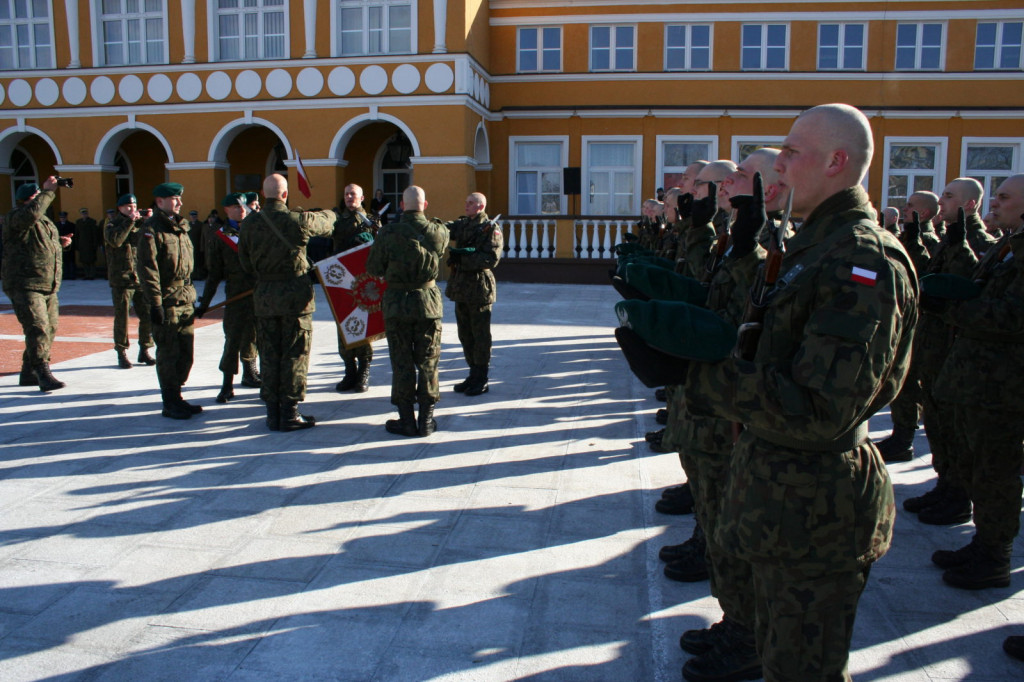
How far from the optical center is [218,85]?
63.3 ft

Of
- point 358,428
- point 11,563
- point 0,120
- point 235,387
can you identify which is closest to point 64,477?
point 11,563

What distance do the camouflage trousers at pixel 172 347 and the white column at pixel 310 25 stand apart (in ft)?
45.4

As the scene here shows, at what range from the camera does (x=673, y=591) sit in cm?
369

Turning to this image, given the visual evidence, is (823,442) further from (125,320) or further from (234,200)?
(125,320)

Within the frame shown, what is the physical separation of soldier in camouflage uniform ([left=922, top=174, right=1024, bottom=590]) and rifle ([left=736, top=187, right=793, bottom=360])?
196cm

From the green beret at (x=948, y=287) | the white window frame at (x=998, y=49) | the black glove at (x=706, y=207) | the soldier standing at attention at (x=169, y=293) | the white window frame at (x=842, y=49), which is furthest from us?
the white window frame at (x=842, y=49)

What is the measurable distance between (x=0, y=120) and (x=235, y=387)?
17.7 m

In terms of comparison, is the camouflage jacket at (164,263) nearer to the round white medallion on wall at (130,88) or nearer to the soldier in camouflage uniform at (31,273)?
the soldier in camouflage uniform at (31,273)

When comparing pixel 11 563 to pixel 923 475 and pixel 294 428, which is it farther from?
pixel 923 475

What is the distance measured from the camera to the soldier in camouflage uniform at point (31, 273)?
7.42 m

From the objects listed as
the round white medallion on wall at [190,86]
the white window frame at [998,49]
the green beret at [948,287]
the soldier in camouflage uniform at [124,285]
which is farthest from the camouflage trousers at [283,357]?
the white window frame at [998,49]

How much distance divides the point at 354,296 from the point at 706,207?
3620 mm

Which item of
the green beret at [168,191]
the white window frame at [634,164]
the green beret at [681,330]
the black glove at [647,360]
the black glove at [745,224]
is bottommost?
the black glove at [647,360]

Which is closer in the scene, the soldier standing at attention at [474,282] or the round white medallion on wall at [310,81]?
the soldier standing at attention at [474,282]
